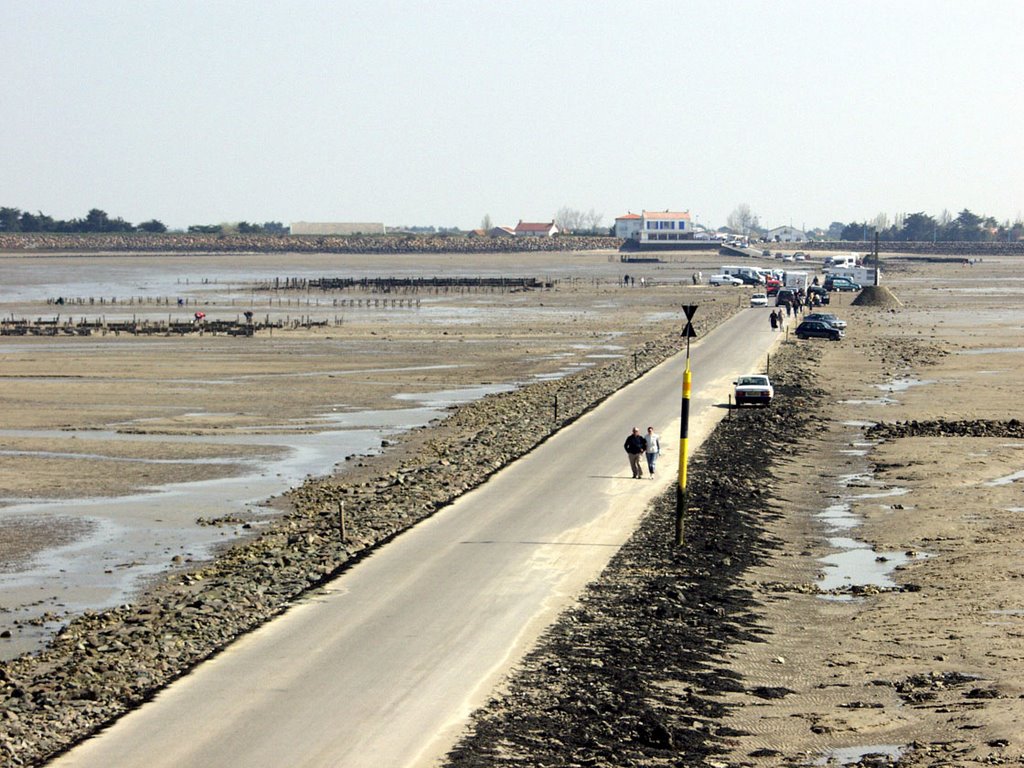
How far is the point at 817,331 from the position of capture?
8469 cm

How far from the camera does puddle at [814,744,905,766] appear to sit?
18.9 m

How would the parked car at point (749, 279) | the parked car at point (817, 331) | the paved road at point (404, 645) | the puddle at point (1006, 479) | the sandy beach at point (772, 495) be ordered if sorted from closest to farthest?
the paved road at point (404, 645)
the sandy beach at point (772, 495)
the puddle at point (1006, 479)
the parked car at point (817, 331)
the parked car at point (749, 279)

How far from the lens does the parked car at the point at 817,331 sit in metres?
84.6

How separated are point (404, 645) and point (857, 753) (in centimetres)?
727

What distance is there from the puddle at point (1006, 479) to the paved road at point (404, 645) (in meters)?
9.44

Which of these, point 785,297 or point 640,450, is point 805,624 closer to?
point 640,450

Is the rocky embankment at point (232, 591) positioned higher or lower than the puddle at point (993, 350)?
lower

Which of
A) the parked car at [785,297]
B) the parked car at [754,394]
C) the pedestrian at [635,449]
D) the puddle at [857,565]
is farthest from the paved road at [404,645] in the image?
the parked car at [785,297]

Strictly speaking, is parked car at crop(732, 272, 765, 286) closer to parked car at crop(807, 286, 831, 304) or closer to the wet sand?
parked car at crop(807, 286, 831, 304)

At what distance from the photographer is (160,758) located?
18.0 m

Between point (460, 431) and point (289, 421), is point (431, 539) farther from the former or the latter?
point (289, 421)

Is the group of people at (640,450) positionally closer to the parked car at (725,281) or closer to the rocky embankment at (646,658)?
the rocky embankment at (646,658)

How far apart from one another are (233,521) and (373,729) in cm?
1656

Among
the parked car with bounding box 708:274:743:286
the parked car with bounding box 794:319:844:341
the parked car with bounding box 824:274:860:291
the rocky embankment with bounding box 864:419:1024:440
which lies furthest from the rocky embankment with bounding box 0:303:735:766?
the parked car with bounding box 708:274:743:286
